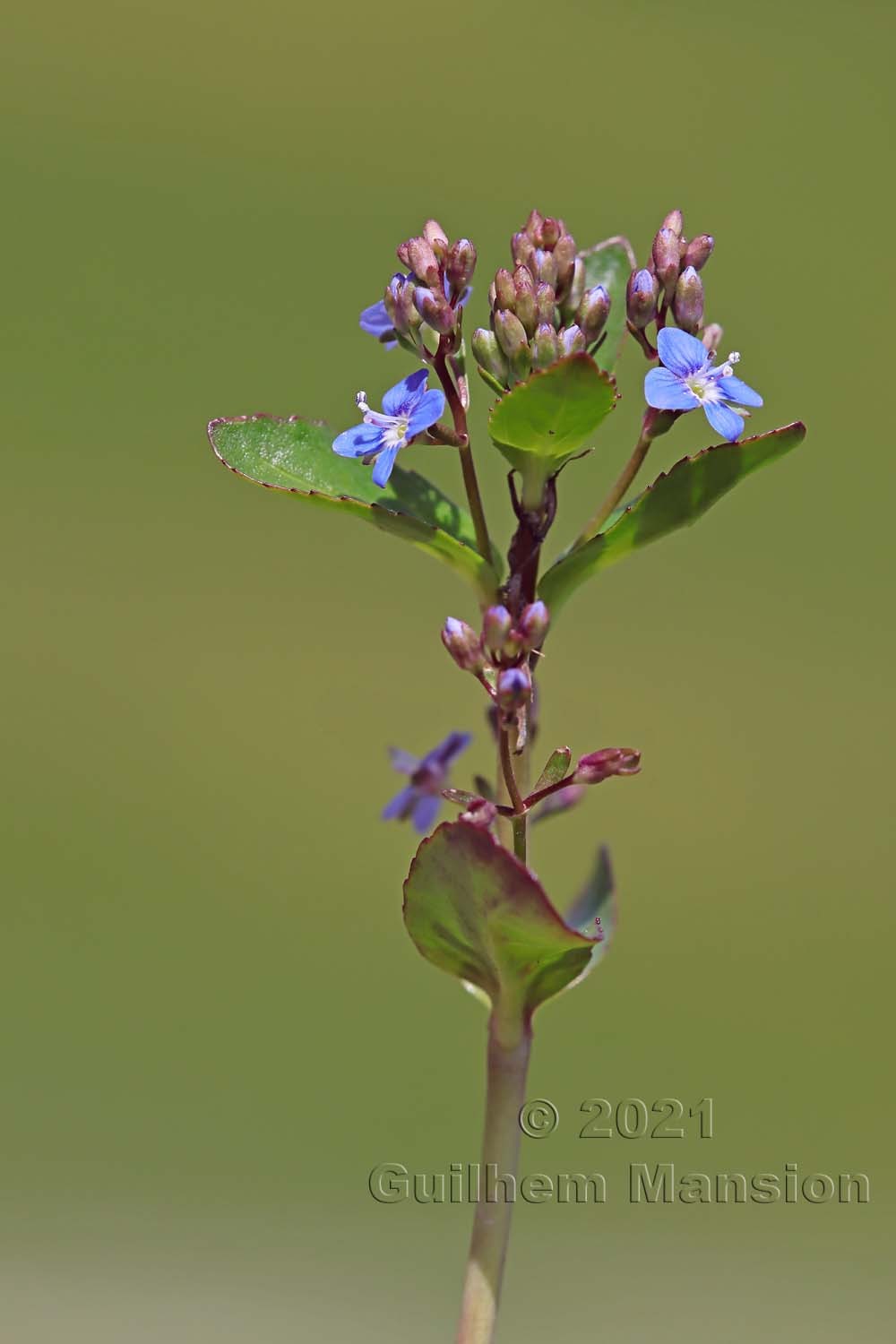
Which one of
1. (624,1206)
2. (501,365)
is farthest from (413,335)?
(624,1206)

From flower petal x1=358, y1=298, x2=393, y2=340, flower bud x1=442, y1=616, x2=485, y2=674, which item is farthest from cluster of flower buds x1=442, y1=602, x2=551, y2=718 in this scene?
flower petal x1=358, y1=298, x2=393, y2=340

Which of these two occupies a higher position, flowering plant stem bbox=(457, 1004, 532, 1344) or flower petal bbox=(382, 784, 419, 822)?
flower petal bbox=(382, 784, 419, 822)

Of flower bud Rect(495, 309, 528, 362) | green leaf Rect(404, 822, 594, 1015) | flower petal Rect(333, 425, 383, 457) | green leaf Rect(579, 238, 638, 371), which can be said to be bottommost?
green leaf Rect(404, 822, 594, 1015)

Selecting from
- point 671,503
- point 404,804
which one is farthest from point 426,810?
point 671,503

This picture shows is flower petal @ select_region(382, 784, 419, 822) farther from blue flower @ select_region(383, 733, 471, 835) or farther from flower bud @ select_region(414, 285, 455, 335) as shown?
flower bud @ select_region(414, 285, 455, 335)

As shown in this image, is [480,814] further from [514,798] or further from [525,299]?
[525,299]

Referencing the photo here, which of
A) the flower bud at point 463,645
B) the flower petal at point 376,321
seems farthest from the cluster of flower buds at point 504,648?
the flower petal at point 376,321

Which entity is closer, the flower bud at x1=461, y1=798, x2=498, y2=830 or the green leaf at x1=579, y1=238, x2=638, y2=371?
the flower bud at x1=461, y1=798, x2=498, y2=830

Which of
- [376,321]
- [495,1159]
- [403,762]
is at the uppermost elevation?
[376,321]
